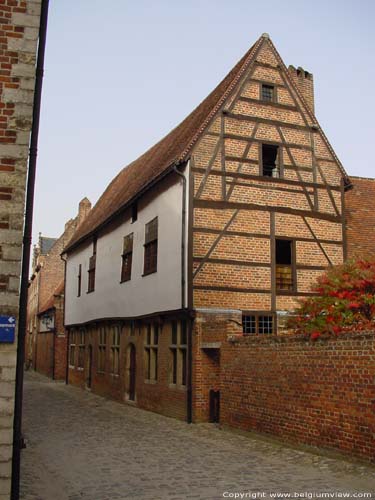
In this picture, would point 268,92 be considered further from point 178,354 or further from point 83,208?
point 83,208

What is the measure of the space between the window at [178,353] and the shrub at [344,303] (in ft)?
15.8

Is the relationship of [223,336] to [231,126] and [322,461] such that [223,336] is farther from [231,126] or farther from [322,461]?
[231,126]

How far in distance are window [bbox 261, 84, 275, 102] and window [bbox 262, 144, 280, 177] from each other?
4.72 ft

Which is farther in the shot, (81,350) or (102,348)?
(81,350)

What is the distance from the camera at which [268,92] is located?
667 inches

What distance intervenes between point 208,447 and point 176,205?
7.00 metres

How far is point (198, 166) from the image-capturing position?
51.1 ft

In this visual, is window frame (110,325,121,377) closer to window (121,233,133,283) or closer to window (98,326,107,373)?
window (98,326,107,373)

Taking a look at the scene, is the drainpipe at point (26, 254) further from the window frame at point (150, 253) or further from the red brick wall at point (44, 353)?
the red brick wall at point (44, 353)

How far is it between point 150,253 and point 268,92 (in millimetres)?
5960

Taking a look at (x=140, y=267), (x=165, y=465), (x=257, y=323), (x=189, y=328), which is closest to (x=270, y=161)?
(x=257, y=323)

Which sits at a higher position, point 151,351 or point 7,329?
point 7,329

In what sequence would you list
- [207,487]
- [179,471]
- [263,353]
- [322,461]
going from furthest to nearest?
[263,353] < [322,461] < [179,471] < [207,487]

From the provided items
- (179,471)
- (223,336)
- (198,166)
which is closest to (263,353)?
(223,336)
